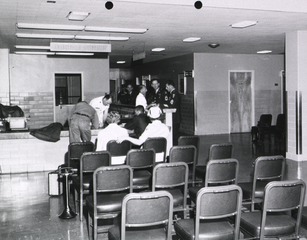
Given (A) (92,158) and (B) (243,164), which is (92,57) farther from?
(A) (92,158)

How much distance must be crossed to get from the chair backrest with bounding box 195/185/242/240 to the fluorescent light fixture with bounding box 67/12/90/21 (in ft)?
15.0

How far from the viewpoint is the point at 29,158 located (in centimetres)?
793

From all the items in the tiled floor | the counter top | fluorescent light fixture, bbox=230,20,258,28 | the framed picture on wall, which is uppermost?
fluorescent light fixture, bbox=230,20,258,28

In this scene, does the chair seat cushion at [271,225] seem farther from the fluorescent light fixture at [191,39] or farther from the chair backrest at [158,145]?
the fluorescent light fixture at [191,39]

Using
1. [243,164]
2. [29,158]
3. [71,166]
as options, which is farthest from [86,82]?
[71,166]

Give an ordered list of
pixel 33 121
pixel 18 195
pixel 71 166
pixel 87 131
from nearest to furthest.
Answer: pixel 71 166
pixel 18 195
pixel 87 131
pixel 33 121

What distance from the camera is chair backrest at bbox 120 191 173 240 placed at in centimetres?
288

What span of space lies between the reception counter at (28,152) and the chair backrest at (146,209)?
535 centimetres

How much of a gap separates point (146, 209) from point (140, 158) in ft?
6.18

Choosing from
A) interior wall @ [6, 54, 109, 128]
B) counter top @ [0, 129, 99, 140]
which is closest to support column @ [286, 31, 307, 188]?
counter top @ [0, 129, 99, 140]

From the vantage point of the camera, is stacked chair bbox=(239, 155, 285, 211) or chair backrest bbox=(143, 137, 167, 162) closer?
stacked chair bbox=(239, 155, 285, 211)

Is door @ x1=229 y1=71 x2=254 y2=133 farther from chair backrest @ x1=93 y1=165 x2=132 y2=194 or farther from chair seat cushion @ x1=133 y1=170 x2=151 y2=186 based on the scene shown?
chair backrest @ x1=93 y1=165 x2=132 y2=194

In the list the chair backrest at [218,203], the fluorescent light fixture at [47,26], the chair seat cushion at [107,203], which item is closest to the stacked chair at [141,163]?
the chair seat cushion at [107,203]

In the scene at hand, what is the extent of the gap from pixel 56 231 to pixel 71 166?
4.60 ft
